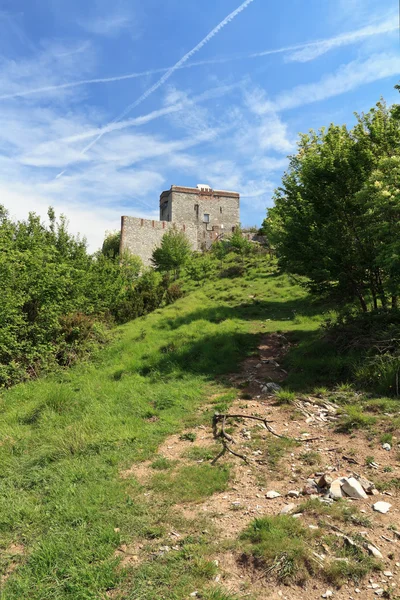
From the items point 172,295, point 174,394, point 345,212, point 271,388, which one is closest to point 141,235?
point 172,295

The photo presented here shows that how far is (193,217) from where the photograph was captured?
5184 cm

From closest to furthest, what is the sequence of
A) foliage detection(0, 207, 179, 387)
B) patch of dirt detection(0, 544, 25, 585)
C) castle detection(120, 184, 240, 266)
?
patch of dirt detection(0, 544, 25, 585)
foliage detection(0, 207, 179, 387)
castle detection(120, 184, 240, 266)

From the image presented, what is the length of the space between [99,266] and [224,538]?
1563 centimetres

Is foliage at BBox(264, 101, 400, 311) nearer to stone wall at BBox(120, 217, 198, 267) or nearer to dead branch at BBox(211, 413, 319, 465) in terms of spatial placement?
dead branch at BBox(211, 413, 319, 465)

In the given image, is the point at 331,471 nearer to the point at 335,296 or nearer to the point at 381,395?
the point at 381,395

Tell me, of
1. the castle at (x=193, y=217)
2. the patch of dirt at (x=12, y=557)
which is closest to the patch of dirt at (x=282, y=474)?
the patch of dirt at (x=12, y=557)

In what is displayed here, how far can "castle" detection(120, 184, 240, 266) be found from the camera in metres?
41.8

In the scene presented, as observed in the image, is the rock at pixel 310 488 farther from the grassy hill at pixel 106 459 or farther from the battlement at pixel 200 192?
the battlement at pixel 200 192

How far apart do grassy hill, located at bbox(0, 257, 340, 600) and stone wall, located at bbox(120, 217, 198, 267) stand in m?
28.4

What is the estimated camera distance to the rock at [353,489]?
417cm

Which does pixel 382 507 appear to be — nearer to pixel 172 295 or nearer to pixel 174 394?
pixel 174 394

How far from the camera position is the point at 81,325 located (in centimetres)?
1256

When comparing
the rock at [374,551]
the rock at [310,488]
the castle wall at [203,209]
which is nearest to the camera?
the rock at [374,551]

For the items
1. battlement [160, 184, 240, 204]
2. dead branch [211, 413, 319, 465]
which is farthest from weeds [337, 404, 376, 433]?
battlement [160, 184, 240, 204]
